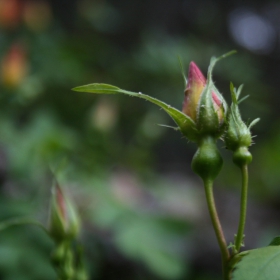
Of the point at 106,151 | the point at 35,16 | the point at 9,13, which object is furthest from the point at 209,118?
the point at 35,16

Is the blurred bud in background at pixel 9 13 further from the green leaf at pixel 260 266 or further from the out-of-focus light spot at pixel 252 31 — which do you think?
the out-of-focus light spot at pixel 252 31

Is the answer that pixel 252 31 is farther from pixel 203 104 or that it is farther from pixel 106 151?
pixel 203 104

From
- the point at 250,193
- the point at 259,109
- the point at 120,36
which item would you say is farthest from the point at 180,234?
the point at 120,36

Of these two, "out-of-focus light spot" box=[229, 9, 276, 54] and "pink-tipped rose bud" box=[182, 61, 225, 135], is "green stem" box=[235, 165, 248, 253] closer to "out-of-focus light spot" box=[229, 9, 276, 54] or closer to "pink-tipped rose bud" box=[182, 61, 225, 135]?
"pink-tipped rose bud" box=[182, 61, 225, 135]

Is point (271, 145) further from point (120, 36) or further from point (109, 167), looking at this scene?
point (120, 36)

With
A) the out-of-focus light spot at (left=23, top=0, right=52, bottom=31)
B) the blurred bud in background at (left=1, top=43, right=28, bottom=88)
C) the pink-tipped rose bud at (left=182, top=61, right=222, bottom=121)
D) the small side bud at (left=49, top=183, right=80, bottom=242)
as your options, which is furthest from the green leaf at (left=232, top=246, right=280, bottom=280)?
the out-of-focus light spot at (left=23, top=0, right=52, bottom=31)

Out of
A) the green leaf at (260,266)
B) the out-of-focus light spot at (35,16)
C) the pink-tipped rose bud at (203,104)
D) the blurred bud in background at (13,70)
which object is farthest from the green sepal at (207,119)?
the out-of-focus light spot at (35,16)
